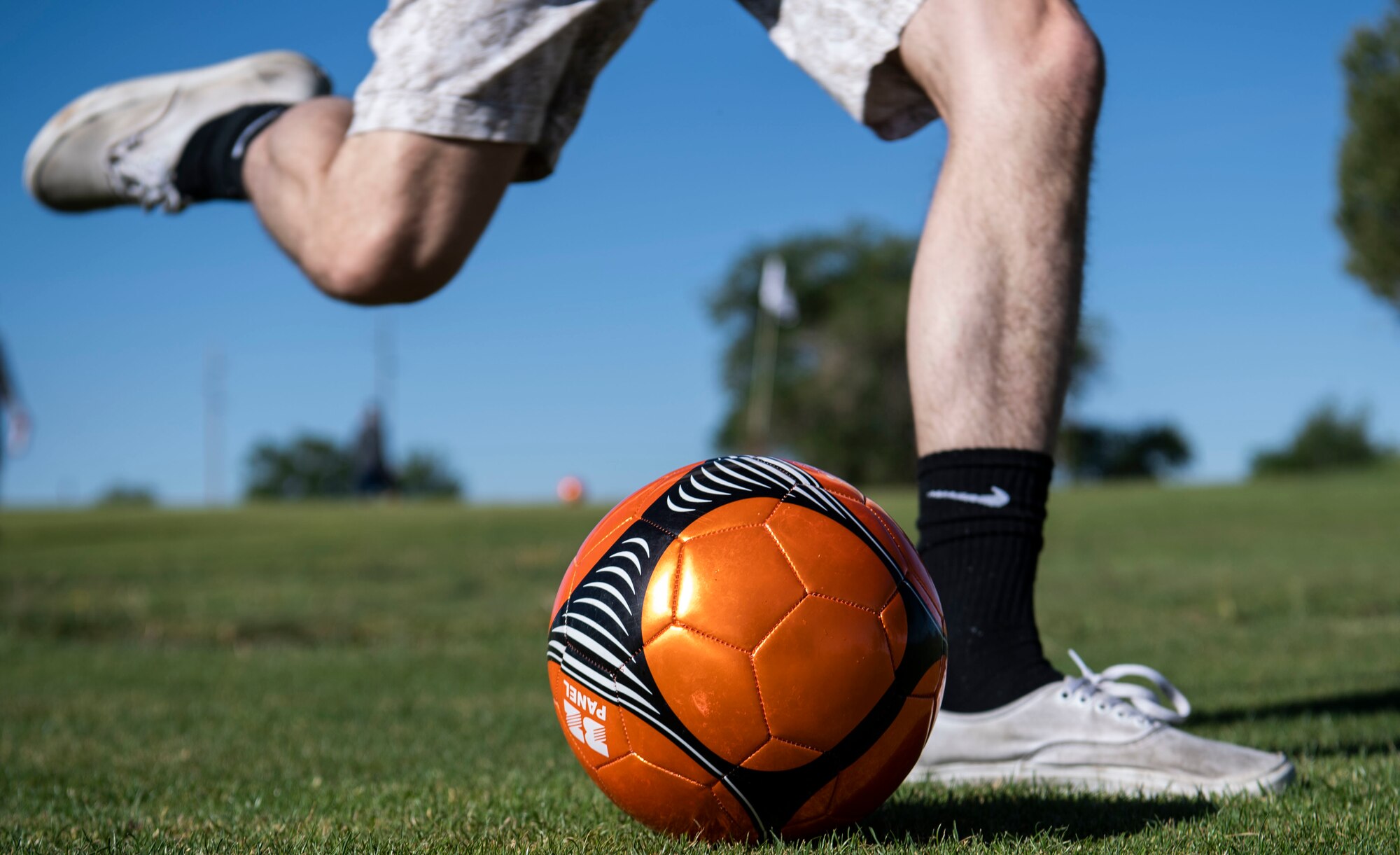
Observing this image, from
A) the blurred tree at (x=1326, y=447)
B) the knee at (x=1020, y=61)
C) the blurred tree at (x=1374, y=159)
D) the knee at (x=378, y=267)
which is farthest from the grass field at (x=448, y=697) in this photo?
the blurred tree at (x=1326, y=447)

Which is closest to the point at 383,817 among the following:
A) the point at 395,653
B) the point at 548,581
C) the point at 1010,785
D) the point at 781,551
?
Answer: the point at 781,551

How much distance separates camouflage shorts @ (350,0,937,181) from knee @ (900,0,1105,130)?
13 centimetres

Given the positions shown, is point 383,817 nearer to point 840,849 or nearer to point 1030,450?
point 840,849

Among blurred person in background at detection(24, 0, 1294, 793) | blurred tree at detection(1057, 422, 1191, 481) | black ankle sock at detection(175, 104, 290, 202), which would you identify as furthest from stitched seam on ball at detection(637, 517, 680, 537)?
blurred tree at detection(1057, 422, 1191, 481)

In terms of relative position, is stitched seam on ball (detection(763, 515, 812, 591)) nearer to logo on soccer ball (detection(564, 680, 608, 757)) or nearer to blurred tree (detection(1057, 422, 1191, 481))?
logo on soccer ball (detection(564, 680, 608, 757))

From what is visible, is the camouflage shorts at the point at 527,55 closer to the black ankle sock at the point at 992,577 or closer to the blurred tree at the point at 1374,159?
the black ankle sock at the point at 992,577

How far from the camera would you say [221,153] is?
2730 mm

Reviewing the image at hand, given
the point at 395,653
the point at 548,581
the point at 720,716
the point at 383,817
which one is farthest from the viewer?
the point at 548,581

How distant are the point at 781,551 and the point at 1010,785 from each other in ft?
2.61

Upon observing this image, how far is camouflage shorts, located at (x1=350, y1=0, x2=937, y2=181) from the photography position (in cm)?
231

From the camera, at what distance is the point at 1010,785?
2021 mm

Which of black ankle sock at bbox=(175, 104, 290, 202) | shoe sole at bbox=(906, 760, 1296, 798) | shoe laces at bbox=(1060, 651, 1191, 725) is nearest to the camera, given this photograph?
shoe sole at bbox=(906, 760, 1296, 798)

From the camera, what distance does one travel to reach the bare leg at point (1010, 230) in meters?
2.12

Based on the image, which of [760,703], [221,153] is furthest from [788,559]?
[221,153]
